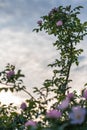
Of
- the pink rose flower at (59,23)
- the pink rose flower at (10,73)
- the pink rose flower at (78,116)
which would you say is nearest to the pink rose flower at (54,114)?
the pink rose flower at (78,116)

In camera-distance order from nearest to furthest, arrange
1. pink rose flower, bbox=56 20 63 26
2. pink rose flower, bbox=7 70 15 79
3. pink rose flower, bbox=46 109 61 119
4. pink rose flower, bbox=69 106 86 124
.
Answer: pink rose flower, bbox=69 106 86 124 < pink rose flower, bbox=46 109 61 119 < pink rose flower, bbox=7 70 15 79 < pink rose flower, bbox=56 20 63 26

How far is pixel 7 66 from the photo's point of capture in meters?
8.69

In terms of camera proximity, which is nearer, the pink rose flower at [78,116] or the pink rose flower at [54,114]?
the pink rose flower at [78,116]

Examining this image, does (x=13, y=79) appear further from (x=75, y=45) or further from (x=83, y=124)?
(x=83, y=124)

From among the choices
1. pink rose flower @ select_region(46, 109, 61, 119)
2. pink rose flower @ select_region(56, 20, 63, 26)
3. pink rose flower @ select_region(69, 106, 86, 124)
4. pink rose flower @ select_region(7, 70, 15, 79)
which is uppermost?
pink rose flower @ select_region(56, 20, 63, 26)

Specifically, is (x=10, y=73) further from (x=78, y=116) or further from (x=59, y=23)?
(x=78, y=116)

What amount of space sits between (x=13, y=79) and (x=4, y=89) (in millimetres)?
421

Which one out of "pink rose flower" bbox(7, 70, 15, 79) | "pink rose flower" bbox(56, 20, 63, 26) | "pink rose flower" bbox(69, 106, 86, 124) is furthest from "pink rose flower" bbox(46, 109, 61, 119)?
"pink rose flower" bbox(56, 20, 63, 26)

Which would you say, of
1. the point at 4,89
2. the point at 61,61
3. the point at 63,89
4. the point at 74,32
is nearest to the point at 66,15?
the point at 74,32

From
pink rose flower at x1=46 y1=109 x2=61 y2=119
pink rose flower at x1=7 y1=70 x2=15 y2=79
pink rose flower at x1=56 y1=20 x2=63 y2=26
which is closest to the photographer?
pink rose flower at x1=46 y1=109 x2=61 y2=119

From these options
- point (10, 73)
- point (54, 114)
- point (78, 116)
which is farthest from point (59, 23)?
point (78, 116)

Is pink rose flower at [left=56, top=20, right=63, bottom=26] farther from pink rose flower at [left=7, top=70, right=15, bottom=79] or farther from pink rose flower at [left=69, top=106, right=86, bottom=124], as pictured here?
pink rose flower at [left=69, top=106, right=86, bottom=124]

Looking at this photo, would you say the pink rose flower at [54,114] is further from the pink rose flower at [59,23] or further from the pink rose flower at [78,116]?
the pink rose flower at [59,23]

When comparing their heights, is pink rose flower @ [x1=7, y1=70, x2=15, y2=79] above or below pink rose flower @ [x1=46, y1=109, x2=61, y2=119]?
above
